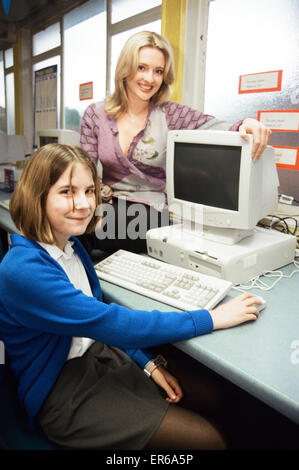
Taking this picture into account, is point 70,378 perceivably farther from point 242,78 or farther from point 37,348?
point 242,78

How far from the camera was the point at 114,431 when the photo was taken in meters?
0.78

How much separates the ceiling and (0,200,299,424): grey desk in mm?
2873

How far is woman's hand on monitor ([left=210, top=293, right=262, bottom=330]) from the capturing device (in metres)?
0.87

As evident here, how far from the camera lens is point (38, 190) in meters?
0.89

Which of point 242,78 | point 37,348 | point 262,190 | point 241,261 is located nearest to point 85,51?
point 242,78

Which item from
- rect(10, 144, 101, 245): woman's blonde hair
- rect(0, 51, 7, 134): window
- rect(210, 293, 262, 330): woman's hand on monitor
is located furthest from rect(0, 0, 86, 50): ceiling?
rect(210, 293, 262, 330): woman's hand on monitor

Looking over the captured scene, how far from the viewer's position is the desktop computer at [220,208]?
1147 millimetres

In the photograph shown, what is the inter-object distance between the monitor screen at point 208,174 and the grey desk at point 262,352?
1.21ft

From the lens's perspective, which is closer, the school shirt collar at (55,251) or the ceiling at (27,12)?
the school shirt collar at (55,251)

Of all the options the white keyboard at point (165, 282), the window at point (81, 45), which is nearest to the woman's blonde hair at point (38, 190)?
the white keyboard at point (165, 282)

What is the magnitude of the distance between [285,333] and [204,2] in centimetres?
176

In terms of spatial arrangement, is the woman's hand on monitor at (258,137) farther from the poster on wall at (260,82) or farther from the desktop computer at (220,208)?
the poster on wall at (260,82)

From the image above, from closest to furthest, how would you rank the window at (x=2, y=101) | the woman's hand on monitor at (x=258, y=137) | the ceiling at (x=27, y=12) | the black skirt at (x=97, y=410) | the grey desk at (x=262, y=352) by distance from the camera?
the grey desk at (x=262, y=352)
the black skirt at (x=97, y=410)
the woman's hand on monitor at (x=258, y=137)
the ceiling at (x=27, y=12)
the window at (x=2, y=101)
